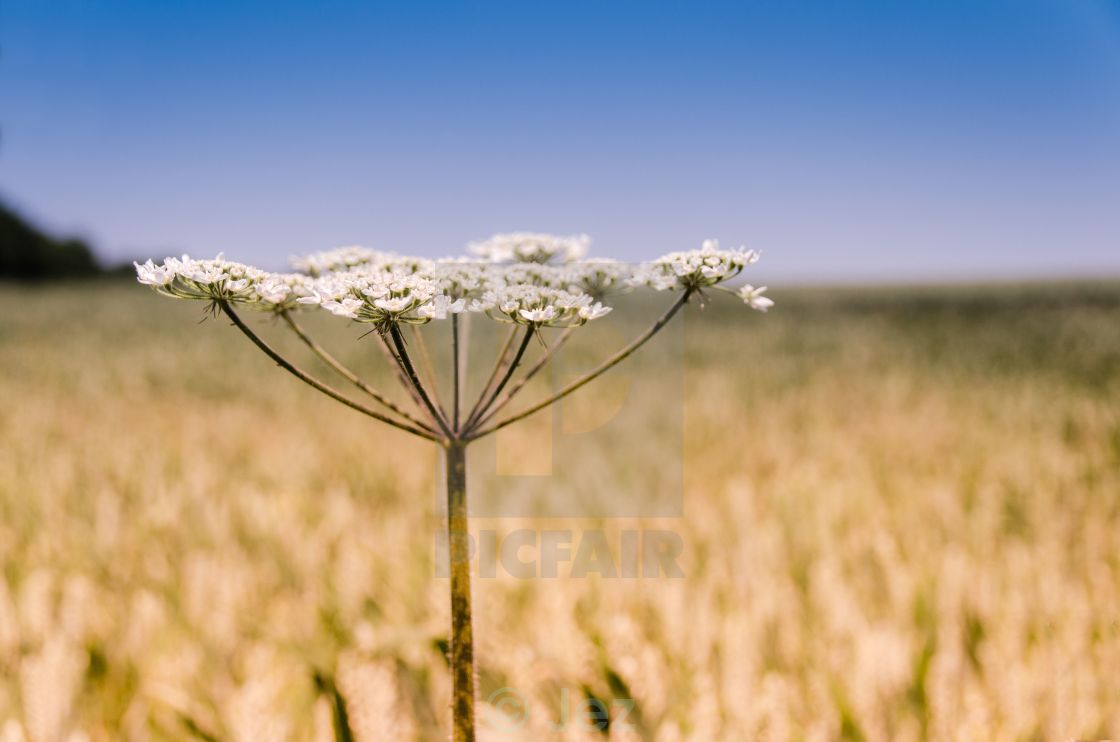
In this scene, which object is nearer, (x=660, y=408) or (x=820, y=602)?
(x=820, y=602)

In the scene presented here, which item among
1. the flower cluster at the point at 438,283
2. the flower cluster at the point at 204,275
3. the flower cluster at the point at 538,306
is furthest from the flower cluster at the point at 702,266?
the flower cluster at the point at 204,275

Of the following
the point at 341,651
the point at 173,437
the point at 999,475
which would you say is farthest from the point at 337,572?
the point at 999,475

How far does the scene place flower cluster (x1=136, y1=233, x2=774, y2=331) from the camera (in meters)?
1.00

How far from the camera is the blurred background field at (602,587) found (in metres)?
2.29

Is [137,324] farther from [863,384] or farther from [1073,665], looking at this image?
[1073,665]

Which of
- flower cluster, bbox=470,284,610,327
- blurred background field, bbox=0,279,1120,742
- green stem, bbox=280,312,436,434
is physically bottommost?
blurred background field, bbox=0,279,1120,742

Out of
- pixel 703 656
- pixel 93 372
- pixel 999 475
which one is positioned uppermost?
pixel 93 372

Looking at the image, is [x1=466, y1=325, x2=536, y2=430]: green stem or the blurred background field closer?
[x1=466, y1=325, x2=536, y2=430]: green stem

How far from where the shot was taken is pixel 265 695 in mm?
2189

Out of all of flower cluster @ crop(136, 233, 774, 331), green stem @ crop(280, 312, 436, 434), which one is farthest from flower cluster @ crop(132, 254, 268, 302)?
green stem @ crop(280, 312, 436, 434)

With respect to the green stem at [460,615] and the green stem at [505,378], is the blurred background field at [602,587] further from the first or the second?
the green stem at [505,378]

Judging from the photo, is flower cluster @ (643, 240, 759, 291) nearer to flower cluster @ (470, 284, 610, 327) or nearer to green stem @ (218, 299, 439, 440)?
flower cluster @ (470, 284, 610, 327)

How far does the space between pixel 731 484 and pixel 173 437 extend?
4986 millimetres

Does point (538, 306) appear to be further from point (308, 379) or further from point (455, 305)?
point (308, 379)
